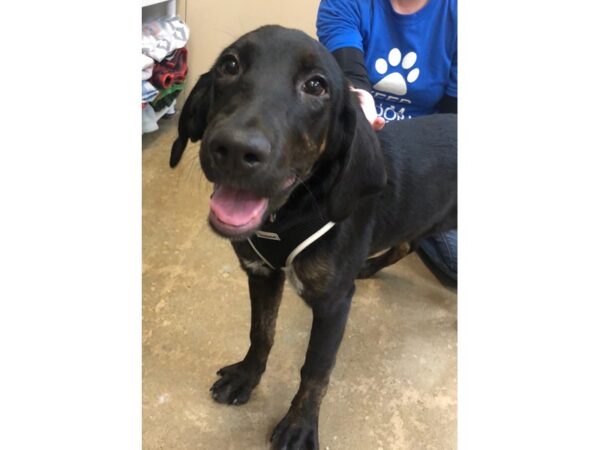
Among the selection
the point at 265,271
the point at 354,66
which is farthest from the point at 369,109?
the point at 265,271

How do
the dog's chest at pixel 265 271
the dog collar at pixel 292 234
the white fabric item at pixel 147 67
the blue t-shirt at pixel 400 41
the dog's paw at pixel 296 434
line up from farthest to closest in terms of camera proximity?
the white fabric item at pixel 147 67 → the blue t-shirt at pixel 400 41 → the dog's paw at pixel 296 434 → the dog's chest at pixel 265 271 → the dog collar at pixel 292 234

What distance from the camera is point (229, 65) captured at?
4.46 feet

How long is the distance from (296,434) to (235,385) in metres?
0.30

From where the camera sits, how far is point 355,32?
2.33 m

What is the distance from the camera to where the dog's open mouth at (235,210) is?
4.18 ft

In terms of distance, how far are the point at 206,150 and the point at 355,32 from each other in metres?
1.43

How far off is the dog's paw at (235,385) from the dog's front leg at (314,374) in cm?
20

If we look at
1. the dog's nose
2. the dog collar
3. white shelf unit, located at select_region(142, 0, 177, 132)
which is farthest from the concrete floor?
white shelf unit, located at select_region(142, 0, 177, 132)

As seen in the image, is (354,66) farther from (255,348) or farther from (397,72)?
(255,348)

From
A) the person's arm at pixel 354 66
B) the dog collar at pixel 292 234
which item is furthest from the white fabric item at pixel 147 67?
the dog collar at pixel 292 234

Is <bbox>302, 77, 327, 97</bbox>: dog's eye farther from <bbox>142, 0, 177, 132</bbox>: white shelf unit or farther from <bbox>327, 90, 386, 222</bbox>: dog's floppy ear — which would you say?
<bbox>142, 0, 177, 132</bbox>: white shelf unit

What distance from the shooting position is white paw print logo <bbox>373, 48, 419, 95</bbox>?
2439 millimetres

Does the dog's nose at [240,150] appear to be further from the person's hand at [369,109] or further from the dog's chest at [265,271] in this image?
the person's hand at [369,109]

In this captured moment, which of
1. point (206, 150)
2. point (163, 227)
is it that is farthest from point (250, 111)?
point (163, 227)
